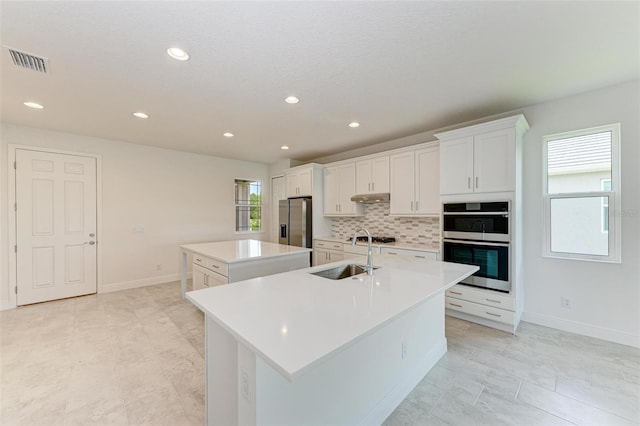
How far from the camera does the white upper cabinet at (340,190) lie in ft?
15.6

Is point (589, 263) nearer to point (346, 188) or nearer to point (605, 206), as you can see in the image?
point (605, 206)

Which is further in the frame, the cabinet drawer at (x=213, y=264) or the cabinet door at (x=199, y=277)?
the cabinet door at (x=199, y=277)

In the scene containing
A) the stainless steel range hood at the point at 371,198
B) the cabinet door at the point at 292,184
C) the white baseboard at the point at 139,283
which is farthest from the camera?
the cabinet door at the point at 292,184

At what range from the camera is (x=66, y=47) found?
1.91 metres

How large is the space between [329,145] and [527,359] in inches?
156

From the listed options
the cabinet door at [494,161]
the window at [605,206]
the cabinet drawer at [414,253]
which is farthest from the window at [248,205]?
the window at [605,206]

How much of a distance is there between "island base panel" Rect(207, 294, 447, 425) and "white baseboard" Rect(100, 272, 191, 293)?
408 centimetres

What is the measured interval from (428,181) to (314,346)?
131 inches

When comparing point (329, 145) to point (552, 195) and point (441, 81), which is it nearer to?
point (441, 81)

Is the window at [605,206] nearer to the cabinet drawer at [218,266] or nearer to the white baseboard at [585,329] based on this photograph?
A: the white baseboard at [585,329]

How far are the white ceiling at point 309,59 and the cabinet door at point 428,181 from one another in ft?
1.60

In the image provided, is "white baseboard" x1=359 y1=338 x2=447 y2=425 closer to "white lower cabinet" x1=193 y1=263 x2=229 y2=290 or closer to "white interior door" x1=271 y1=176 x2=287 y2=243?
"white lower cabinet" x1=193 y1=263 x2=229 y2=290

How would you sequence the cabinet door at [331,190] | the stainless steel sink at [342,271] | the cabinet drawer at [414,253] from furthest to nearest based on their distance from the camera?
the cabinet door at [331,190] < the cabinet drawer at [414,253] < the stainless steel sink at [342,271]

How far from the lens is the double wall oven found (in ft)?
9.35
